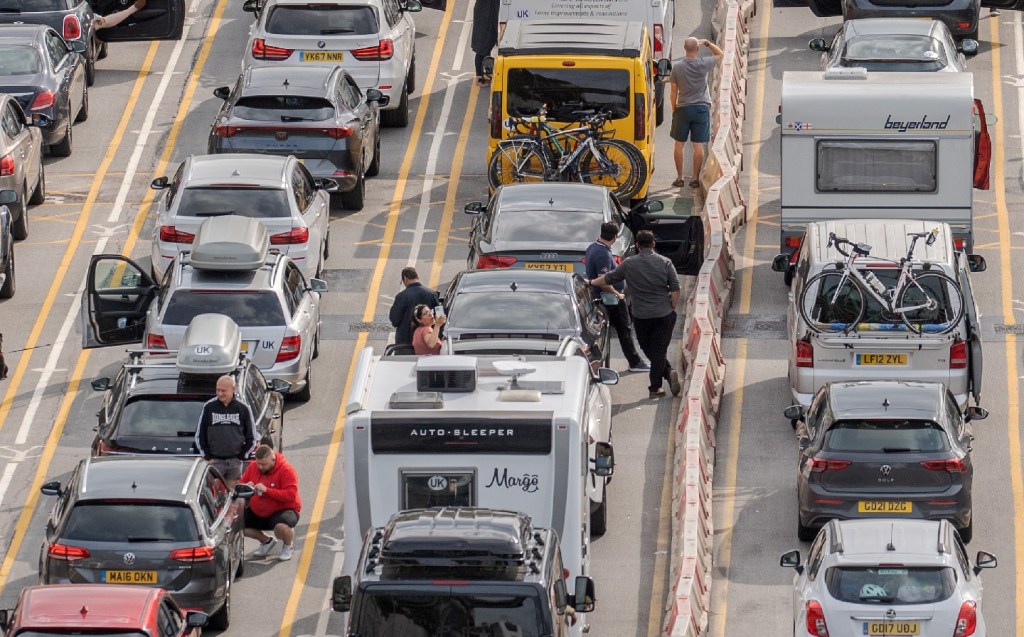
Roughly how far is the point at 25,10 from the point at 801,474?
675 inches

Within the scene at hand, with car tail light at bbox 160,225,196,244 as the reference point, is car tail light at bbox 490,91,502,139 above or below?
above

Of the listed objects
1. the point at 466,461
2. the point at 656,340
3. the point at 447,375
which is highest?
the point at 447,375

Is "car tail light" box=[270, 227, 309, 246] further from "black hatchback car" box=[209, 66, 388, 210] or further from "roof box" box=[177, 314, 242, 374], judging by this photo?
"roof box" box=[177, 314, 242, 374]

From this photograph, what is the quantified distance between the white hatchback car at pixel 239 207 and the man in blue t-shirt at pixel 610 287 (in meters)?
3.60

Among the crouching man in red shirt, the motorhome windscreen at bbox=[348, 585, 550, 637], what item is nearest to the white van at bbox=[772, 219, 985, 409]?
the crouching man in red shirt

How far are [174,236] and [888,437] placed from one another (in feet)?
30.4

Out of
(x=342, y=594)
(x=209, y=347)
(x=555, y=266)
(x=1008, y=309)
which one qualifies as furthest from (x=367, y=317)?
(x=342, y=594)

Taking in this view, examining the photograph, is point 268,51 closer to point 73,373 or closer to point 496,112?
point 496,112

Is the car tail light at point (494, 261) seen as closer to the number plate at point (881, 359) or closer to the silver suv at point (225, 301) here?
the silver suv at point (225, 301)

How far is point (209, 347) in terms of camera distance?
24531mm

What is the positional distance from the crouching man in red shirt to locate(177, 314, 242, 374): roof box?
Result: 1212 millimetres

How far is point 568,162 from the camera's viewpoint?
30.6 meters

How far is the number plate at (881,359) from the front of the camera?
25656 millimetres

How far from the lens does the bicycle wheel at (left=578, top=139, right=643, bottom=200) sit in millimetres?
31017
